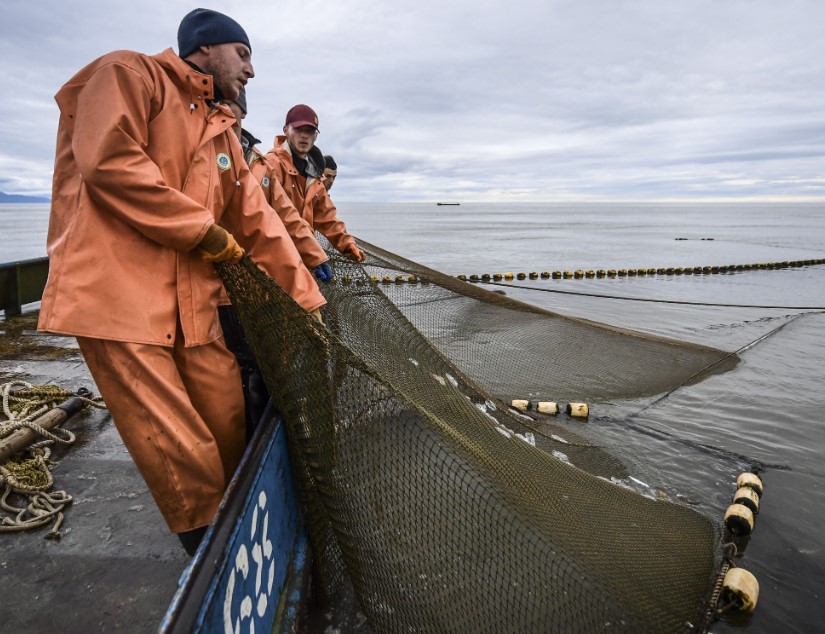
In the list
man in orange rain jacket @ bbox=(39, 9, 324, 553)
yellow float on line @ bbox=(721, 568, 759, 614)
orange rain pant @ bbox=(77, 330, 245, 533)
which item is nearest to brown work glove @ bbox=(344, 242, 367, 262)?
man in orange rain jacket @ bbox=(39, 9, 324, 553)

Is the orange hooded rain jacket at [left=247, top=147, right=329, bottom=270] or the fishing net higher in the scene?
the orange hooded rain jacket at [left=247, top=147, right=329, bottom=270]

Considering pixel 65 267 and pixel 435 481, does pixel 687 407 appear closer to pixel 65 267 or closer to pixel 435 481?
pixel 435 481

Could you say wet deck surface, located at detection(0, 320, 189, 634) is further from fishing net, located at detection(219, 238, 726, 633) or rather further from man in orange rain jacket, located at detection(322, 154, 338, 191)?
man in orange rain jacket, located at detection(322, 154, 338, 191)

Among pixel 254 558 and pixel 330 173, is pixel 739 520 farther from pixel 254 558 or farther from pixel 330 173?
pixel 330 173

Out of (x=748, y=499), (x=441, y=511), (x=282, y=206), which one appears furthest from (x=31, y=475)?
(x=748, y=499)

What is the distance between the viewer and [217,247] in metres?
1.89

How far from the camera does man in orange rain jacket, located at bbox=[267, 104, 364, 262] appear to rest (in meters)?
4.45

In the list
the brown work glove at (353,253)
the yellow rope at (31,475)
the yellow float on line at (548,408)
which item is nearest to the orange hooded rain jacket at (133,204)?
the yellow rope at (31,475)

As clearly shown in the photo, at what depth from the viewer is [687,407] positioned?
557 centimetres

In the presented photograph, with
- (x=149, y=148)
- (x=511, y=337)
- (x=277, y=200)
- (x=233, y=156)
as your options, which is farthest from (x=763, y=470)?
(x=149, y=148)

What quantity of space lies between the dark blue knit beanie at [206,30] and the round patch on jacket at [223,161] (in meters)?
0.40

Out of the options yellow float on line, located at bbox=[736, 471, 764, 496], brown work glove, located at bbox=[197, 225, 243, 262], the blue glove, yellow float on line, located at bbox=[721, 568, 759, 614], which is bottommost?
yellow float on line, located at bbox=[721, 568, 759, 614]

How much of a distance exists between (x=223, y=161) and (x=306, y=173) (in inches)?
102

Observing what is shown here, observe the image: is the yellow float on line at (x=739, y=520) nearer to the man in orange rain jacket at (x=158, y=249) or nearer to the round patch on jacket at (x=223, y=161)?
the man in orange rain jacket at (x=158, y=249)
